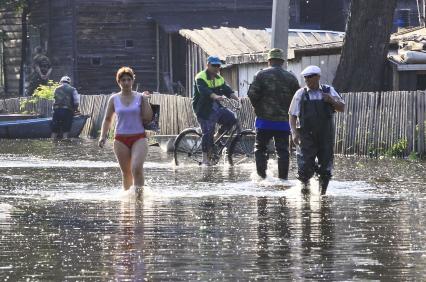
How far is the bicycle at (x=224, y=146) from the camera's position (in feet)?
73.2

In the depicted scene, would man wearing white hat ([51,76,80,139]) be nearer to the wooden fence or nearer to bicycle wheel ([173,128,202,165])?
the wooden fence

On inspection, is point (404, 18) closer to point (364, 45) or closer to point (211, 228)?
point (364, 45)

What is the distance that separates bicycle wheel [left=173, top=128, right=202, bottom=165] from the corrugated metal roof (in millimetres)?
13522

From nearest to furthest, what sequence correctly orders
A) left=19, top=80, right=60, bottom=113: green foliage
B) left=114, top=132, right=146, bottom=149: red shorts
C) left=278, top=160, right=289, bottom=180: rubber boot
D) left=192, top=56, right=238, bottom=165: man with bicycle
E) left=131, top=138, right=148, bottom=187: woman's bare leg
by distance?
left=131, top=138, right=148, bottom=187: woman's bare leg → left=114, top=132, right=146, bottom=149: red shorts → left=278, top=160, right=289, bottom=180: rubber boot → left=192, top=56, right=238, bottom=165: man with bicycle → left=19, top=80, right=60, bottom=113: green foliage

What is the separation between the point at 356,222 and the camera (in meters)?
12.8

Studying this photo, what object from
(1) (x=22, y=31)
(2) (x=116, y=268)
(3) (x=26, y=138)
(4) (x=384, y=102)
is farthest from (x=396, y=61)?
(1) (x=22, y=31)

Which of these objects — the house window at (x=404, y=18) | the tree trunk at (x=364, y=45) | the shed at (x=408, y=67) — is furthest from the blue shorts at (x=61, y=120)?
the house window at (x=404, y=18)

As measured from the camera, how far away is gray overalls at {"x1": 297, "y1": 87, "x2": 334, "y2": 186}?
1593 cm

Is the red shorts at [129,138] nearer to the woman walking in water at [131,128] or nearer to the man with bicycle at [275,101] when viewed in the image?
the woman walking in water at [131,128]

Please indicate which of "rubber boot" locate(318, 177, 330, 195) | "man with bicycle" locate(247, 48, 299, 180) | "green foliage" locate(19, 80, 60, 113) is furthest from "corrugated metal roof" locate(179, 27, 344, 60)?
"rubber boot" locate(318, 177, 330, 195)

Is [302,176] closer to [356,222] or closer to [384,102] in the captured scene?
[356,222]

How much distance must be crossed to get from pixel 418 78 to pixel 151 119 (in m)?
14.1

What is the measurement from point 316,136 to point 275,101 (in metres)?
2.03

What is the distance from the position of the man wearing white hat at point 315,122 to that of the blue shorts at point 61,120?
18.9 m
